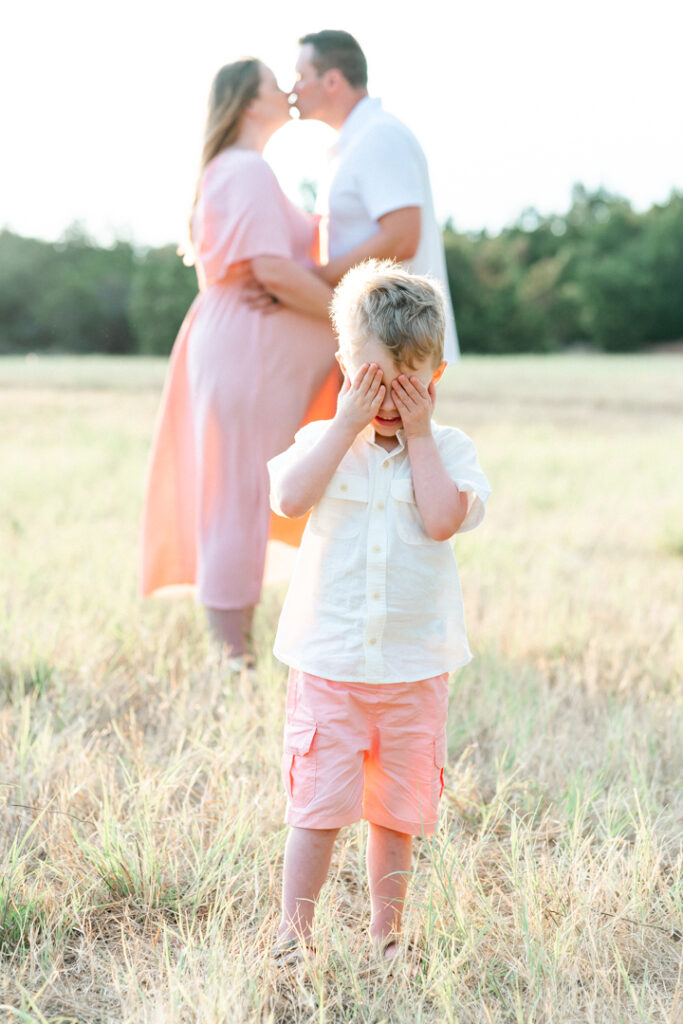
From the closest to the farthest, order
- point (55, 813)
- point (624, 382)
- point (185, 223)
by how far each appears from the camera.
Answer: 1. point (55, 813)
2. point (185, 223)
3. point (624, 382)

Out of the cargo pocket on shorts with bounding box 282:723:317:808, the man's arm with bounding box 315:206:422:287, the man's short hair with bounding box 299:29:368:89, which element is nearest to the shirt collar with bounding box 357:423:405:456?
the cargo pocket on shorts with bounding box 282:723:317:808

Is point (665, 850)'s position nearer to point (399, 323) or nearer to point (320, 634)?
point (320, 634)

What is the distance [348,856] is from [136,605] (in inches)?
80.7

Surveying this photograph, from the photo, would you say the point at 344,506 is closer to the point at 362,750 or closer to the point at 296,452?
the point at 296,452

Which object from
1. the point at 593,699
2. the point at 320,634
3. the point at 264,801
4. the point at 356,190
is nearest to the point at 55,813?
the point at 264,801

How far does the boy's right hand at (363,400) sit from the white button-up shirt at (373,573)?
0.08 metres

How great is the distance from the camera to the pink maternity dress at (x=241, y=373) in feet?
11.5

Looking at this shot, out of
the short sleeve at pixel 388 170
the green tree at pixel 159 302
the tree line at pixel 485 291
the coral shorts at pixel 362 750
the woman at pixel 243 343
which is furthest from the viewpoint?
the green tree at pixel 159 302

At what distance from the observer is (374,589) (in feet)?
6.51

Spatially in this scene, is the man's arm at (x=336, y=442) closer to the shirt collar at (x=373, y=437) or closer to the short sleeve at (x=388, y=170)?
the shirt collar at (x=373, y=437)

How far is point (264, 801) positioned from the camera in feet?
8.21

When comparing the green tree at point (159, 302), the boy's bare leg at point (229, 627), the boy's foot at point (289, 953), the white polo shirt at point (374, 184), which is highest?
the green tree at point (159, 302)

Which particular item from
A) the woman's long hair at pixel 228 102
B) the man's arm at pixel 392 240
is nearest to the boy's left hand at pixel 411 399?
the man's arm at pixel 392 240

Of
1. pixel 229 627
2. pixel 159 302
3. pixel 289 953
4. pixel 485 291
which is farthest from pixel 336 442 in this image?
pixel 485 291
